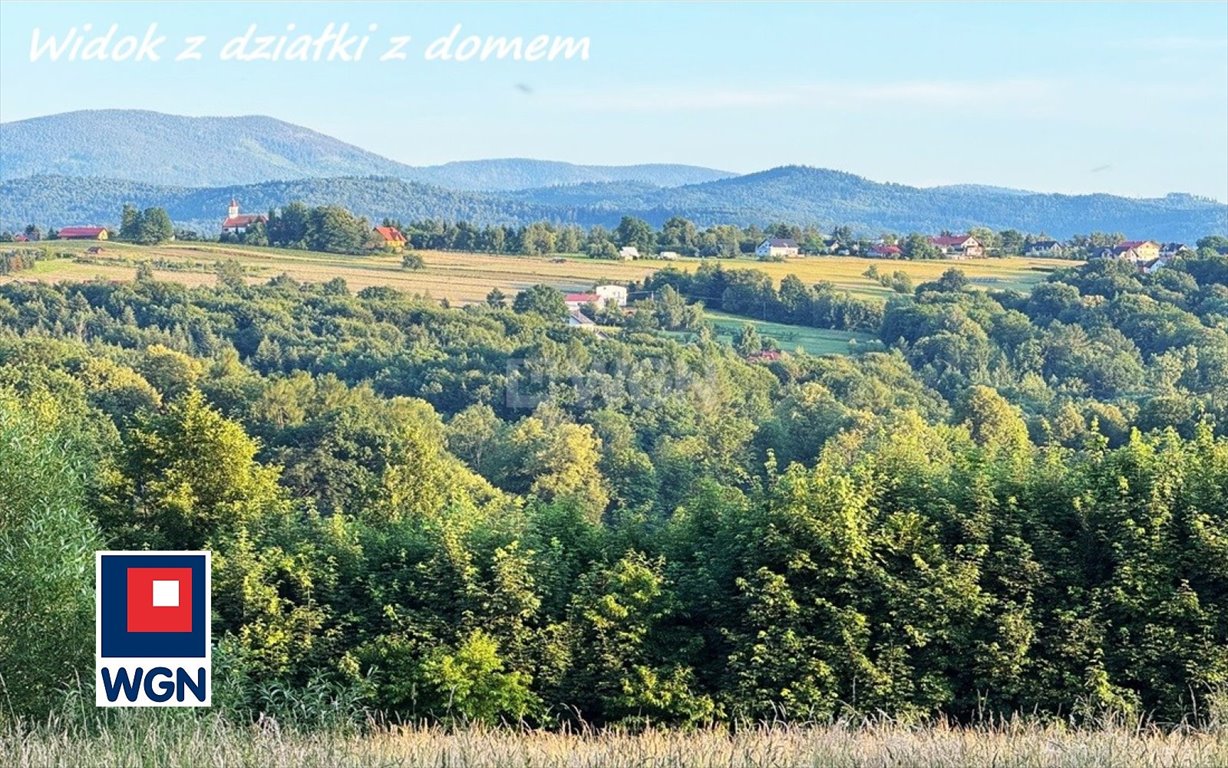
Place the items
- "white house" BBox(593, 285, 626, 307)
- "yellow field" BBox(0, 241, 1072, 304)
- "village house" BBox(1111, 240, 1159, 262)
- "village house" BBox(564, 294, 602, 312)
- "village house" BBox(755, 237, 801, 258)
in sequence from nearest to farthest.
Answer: "village house" BBox(564, 294, 602, 312)
"yellow field" BBox(0, 241, 1072, 304)
"white house" BBox(593, 285, 626, 307)
"village house" BBox(1111, 240, 1159, 262)
"village house" BBox(755, 237, 801, 258)

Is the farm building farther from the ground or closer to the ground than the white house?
farther from the ground

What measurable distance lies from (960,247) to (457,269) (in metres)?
49.4

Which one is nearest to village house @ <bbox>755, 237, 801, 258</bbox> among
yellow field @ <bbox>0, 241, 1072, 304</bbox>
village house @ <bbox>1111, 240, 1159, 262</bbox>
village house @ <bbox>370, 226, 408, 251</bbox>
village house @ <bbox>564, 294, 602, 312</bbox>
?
yellow field @ <bbox>0, 241, 1072, 304</bbox>

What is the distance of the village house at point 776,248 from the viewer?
488 ft

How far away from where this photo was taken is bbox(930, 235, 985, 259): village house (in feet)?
499

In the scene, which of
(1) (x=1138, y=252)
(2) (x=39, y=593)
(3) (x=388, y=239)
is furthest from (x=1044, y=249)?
(2) (x=39, y=593)

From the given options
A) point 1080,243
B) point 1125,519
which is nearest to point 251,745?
point 1125,519

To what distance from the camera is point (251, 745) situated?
307 inches

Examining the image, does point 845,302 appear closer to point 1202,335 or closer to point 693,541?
point 1202,335

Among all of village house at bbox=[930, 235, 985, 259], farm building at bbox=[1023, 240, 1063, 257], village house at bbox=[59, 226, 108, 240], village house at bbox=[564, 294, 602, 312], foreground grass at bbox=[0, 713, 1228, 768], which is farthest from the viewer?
village house at bbox=[930, 235, 985, 259]

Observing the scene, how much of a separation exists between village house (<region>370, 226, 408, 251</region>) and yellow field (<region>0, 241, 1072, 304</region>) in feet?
11.3

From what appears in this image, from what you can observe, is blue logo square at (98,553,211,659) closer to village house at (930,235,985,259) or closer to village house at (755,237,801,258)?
village house at (755,237,801,258)

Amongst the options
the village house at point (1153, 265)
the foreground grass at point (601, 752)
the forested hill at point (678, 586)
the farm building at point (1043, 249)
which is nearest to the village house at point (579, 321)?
the village house at point (1153, 265)

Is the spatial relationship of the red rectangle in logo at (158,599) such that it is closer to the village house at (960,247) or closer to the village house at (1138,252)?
the village house at (1138,252)
